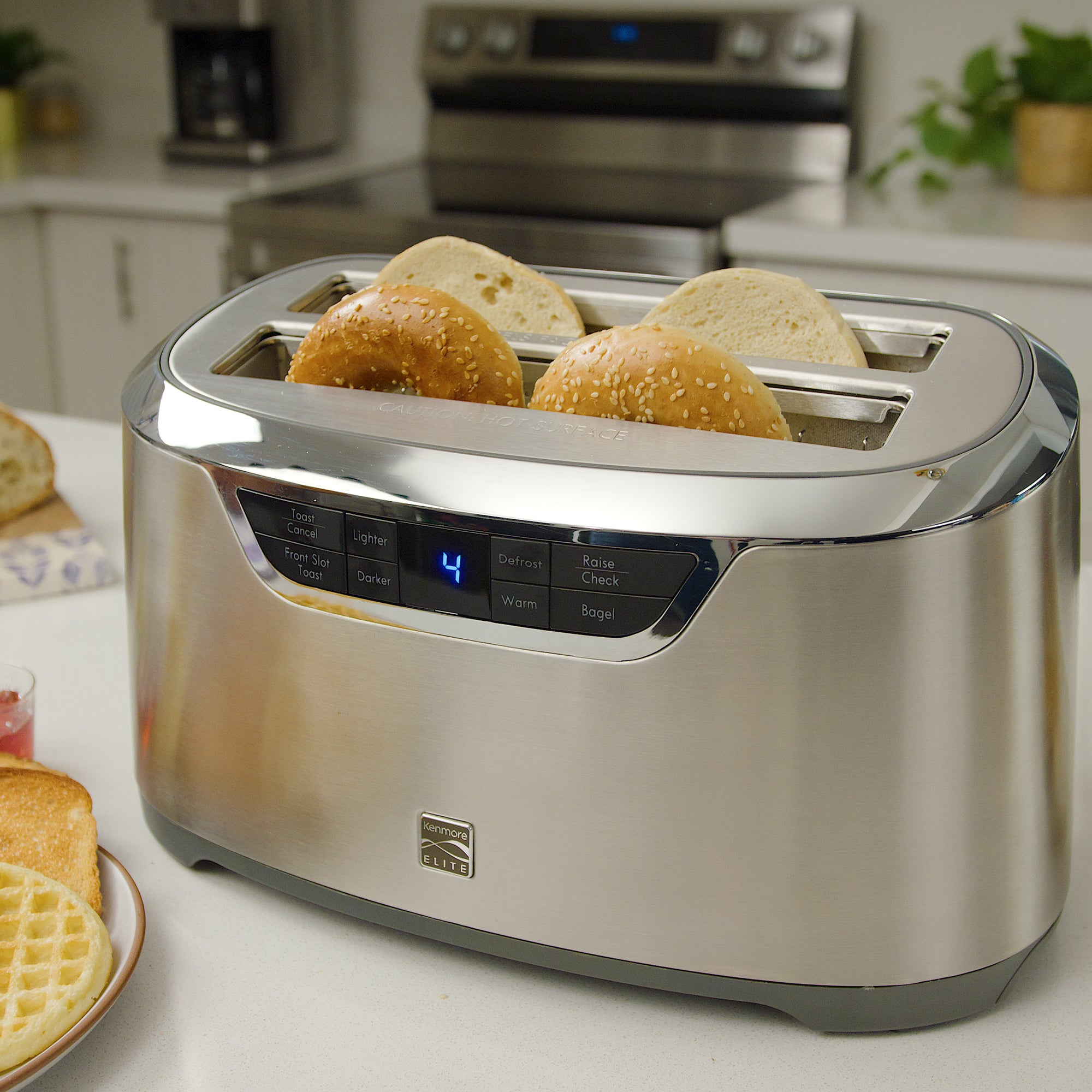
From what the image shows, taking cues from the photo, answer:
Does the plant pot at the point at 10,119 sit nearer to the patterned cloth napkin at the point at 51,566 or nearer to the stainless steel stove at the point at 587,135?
the stainless steel stove at the point at 587,135

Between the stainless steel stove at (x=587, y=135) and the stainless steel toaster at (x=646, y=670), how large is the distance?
143 cm

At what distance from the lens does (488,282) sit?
75 cm

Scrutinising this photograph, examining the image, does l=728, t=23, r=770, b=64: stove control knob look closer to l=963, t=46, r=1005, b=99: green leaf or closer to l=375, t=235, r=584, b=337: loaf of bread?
l=963, t=46, r=1005, b=99: green leaf

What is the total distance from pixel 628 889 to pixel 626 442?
0.63 feet

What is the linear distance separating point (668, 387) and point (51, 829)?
377 mm

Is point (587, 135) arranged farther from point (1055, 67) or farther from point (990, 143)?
point (1055, 67)

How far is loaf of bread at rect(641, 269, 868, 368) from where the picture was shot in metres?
0.67

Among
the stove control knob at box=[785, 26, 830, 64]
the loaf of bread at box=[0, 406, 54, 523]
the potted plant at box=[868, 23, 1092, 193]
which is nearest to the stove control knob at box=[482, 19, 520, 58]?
the stove control knob at box=[785, 26, 830, 64]

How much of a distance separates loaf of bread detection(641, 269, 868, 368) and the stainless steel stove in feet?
3.98

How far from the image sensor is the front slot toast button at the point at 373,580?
0.50 m

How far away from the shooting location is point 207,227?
7.56 ft

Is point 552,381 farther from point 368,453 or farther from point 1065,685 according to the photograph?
point 1065,685

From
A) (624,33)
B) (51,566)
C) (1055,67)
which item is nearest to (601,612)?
(51,566)

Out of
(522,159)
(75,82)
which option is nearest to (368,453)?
(522,159)
